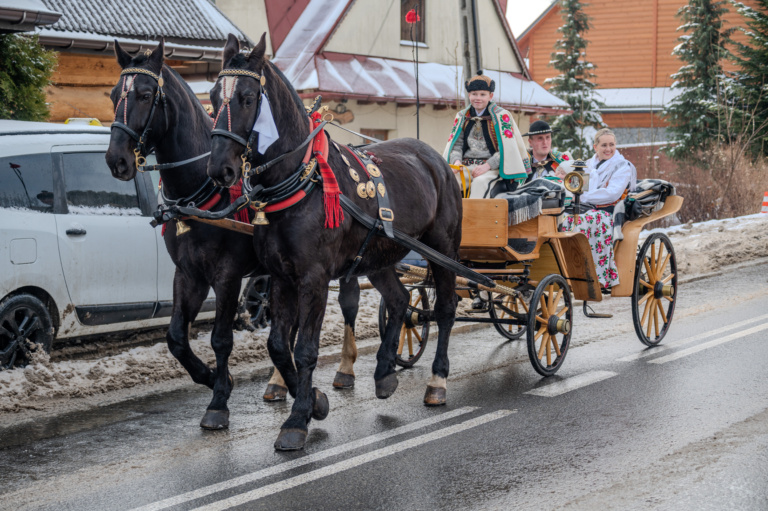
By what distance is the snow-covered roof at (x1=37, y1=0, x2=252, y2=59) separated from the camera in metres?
11.9

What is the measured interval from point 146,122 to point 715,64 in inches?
1101

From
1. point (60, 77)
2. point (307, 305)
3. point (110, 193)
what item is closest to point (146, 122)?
point (307, 305)

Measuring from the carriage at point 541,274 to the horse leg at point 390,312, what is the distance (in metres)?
0.24

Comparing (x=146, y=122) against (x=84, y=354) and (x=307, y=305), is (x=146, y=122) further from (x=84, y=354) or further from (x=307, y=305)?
(x=84, y=354)

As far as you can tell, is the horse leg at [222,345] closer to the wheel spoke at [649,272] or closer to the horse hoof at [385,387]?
the horse hoof at [385,387]

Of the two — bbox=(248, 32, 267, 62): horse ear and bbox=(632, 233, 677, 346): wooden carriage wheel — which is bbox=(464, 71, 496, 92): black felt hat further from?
bbox=(248, 32, 267, 62): horse ear

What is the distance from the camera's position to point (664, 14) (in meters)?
35.4

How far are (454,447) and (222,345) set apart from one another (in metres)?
1.65

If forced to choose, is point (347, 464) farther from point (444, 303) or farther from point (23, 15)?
point (23, 15)

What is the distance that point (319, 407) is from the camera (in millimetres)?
5734

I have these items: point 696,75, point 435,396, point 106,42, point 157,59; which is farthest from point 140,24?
point 696,75

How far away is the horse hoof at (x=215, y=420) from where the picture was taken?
5.89 metres

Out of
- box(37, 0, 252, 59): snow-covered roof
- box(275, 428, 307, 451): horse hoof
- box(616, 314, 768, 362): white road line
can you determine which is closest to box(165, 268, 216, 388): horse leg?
box(275, 428, 307, 451): horse hoof

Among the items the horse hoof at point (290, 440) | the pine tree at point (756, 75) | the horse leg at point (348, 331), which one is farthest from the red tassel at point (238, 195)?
the pine tree at point (756, 75)
